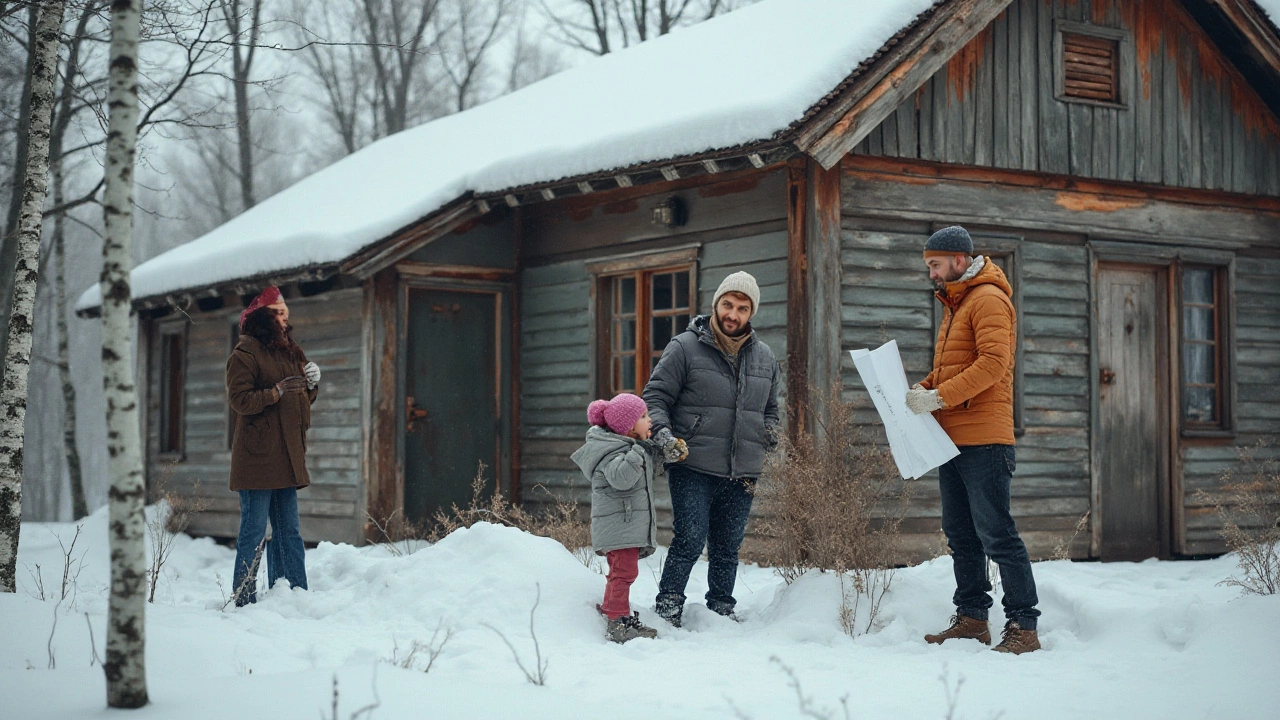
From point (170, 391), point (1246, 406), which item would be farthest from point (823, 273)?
point (170, 391)

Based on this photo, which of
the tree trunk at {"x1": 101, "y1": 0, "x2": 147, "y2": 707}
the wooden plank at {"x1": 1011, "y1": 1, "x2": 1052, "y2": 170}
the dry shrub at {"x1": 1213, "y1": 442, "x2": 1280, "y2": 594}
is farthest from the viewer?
the wooden plank at {"x1": 1011, "y1": 1, "x2": 1052, "y2": 170}

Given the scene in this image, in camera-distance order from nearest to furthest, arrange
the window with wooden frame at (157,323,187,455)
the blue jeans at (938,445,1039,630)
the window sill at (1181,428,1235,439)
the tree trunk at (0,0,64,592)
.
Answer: the blue jeans at (938,445,1039,630) → the tree trunk at (0,0,64,592) → the window sill at (1181,428,1235,439) → the window with wooden frame at (157,323,187,455)

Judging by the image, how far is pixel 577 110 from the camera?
37.0 feet

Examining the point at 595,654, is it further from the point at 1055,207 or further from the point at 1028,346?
the point at 1055,207

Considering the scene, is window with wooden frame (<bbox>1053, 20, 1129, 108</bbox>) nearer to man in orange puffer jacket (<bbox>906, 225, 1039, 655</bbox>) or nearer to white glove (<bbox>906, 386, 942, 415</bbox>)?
man in orange puffer jacket (<bbox>906, 225, 1039, 655</bbox>)

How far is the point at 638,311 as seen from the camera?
33.4 feet

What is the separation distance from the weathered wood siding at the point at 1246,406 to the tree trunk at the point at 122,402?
338 inches

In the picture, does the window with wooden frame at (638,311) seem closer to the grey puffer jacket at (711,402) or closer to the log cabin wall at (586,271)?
the log cabin wall at (586,271)

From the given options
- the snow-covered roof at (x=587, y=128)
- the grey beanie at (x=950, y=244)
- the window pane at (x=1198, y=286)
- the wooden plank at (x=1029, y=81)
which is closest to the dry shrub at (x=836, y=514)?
the grey beanie at (x=950, y=244)

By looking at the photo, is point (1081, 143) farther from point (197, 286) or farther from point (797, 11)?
point (197, 286)

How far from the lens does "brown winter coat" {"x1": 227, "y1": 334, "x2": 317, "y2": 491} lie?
21.2ft

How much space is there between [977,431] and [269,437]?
3580 millimetres

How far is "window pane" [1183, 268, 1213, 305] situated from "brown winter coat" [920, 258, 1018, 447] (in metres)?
5.52

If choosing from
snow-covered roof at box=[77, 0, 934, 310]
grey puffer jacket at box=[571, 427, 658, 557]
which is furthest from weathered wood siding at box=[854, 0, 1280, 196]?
grey puffer jacket at box=[571, 427, 658, 557]
